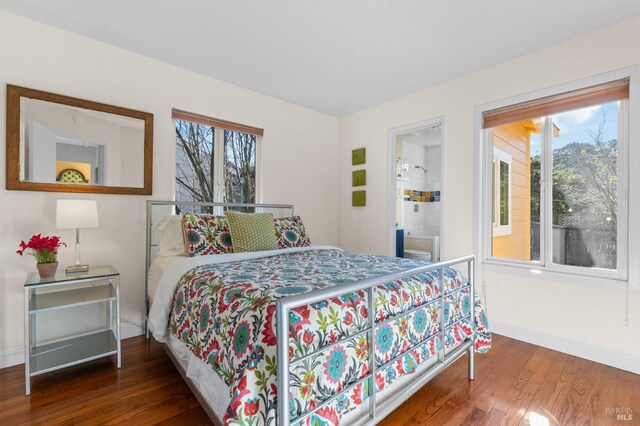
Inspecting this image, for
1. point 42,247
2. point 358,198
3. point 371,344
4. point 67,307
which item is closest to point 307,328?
point 371,344

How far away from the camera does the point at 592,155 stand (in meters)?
2.42

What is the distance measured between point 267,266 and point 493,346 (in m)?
1.98

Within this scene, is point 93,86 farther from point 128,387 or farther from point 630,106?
point 630,106

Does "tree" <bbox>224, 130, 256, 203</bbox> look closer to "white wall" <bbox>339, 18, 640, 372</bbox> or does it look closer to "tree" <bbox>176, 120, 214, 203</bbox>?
"tree" <bbox>176, 120, 214, 203</bbox>

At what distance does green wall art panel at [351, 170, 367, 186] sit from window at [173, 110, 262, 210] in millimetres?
1351

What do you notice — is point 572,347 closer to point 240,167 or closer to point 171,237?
Result: point 171,237

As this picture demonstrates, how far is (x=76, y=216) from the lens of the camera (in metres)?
2.09

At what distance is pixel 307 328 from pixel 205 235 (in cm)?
162

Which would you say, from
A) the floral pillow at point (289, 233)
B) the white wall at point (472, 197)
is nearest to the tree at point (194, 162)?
the floral pillow at point (289, 233)

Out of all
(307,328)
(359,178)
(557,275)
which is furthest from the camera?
(359,178)

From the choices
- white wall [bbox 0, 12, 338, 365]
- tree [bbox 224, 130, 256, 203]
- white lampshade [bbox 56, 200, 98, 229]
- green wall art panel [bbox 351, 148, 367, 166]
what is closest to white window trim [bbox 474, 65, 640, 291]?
green wall art panel [bbox 351, 148, 367, 166]

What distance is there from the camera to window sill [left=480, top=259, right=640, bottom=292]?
86.0 inches

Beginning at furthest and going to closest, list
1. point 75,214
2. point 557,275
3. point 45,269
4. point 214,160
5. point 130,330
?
point 214,160 → point 130,330 → point 557,275 → point 75,214 → point 45,269

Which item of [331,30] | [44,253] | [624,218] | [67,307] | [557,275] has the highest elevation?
[331,30]
